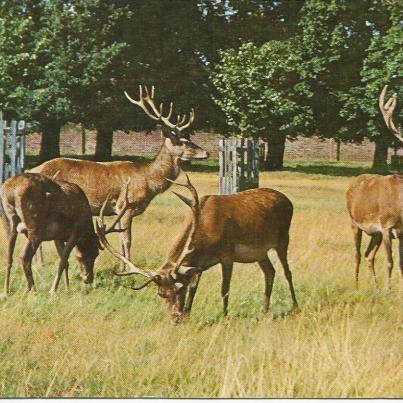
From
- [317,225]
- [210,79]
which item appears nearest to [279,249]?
[317,225]

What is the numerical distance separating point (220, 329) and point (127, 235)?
83 centimetres

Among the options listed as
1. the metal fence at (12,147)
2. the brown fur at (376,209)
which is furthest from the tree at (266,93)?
the metal fence at (12,147)

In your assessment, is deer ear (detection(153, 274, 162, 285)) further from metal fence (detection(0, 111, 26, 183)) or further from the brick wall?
metal fence (detection(0, 111, 26, 183))

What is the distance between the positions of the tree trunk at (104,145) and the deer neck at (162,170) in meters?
0.23

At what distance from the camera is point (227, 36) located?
4.44m

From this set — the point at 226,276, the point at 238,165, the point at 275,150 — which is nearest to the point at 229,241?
the point at 226,276

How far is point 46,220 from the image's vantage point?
430 cm

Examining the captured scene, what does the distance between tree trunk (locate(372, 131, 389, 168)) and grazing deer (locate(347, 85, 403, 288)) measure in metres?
0.06

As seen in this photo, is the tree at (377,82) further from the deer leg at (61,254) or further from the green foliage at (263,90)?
the deer leg at (61,254)

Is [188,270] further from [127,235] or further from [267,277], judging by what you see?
[127,235]

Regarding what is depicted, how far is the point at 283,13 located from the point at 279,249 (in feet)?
3.91

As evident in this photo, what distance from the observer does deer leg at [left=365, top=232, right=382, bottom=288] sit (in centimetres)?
441

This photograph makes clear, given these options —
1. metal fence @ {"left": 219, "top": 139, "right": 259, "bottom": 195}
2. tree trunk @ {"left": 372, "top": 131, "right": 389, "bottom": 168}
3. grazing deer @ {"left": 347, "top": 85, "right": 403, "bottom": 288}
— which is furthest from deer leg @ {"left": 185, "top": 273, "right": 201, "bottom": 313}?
tree trunk @ {"left": 372, "top": 131, "right": 389, "bottom": 168}

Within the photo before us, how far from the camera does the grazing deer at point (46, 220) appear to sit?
4.27 meters
